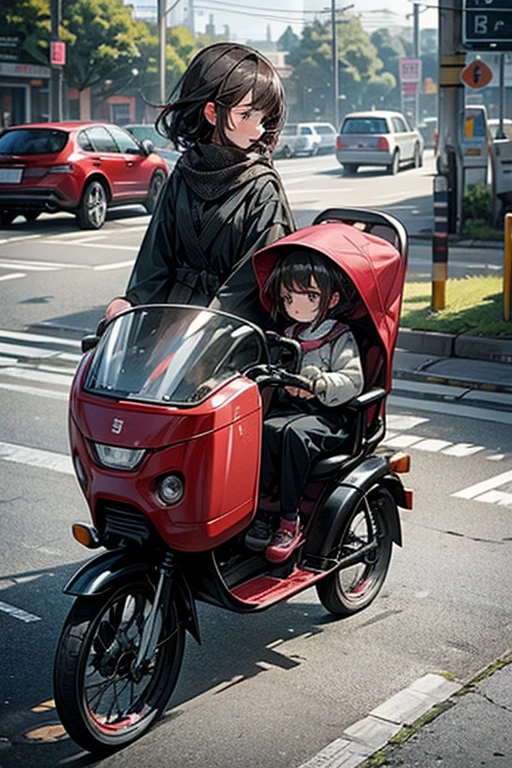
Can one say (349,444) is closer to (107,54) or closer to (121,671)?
(121,671)

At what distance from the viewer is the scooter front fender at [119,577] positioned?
416cm

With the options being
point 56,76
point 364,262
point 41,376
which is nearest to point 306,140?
point 56,76

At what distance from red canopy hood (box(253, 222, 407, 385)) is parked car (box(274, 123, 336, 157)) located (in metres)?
48.0

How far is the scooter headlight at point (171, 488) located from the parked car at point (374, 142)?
33773 mm

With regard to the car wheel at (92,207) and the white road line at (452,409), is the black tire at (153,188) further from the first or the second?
the white road line at (452,409)

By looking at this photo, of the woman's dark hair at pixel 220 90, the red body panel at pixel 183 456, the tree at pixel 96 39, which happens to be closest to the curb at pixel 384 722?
the red body panel at pixel 183 456

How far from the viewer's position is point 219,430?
169 inches

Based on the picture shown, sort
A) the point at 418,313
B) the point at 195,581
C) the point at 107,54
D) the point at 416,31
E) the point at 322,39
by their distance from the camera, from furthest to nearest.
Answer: the point at 322,39 < the point at 416,31 < the point at 107,54 < the point at 418,313 < the point at 195,581

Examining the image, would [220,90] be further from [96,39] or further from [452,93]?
[96,39]

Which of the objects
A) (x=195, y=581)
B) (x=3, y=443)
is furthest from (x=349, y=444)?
(x=3, y=443)

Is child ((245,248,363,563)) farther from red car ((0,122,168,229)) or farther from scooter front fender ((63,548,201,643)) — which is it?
red car ((0,122,168,229))

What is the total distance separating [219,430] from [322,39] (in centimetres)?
9332

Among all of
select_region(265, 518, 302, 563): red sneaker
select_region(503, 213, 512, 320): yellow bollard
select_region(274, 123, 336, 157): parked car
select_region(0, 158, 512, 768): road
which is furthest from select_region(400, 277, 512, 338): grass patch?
select_region(274, 123, 336, 157): parked car

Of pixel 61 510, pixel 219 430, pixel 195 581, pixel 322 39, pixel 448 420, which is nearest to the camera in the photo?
pixel 219 430
